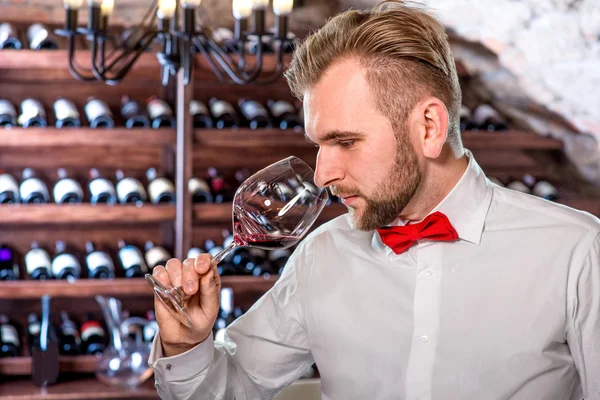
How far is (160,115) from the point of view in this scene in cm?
344

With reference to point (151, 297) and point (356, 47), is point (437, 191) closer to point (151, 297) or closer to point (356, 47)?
point (356, 47)

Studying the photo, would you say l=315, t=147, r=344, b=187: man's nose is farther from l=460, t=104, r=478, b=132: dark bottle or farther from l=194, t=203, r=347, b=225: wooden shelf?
l=460, t=104, r=478, b=132: dark bottle

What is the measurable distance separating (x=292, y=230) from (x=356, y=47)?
35 centimetres

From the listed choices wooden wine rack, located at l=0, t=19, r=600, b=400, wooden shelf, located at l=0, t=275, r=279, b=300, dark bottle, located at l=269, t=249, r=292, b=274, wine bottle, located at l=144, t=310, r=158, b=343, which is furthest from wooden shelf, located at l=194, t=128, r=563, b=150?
wine bottle, located at l=144, t=310, r=158, b=343

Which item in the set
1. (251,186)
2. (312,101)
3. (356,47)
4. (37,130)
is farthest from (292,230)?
(37,130)

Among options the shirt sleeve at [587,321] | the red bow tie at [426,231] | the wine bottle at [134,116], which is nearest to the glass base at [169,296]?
the red bow tie at [426,231]

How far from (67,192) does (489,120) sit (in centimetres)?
202

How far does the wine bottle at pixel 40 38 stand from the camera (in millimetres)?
3287

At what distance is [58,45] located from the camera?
365cm

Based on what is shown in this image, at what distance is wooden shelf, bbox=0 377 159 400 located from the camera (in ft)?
10.7

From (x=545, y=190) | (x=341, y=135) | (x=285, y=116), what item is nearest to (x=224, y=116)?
(x=285, y=116)

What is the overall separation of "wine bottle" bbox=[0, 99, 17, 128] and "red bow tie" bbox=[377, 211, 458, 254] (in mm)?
2358

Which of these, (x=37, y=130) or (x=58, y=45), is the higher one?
(x=58, y=45)

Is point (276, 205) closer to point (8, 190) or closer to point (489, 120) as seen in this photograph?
point (8, 190)
